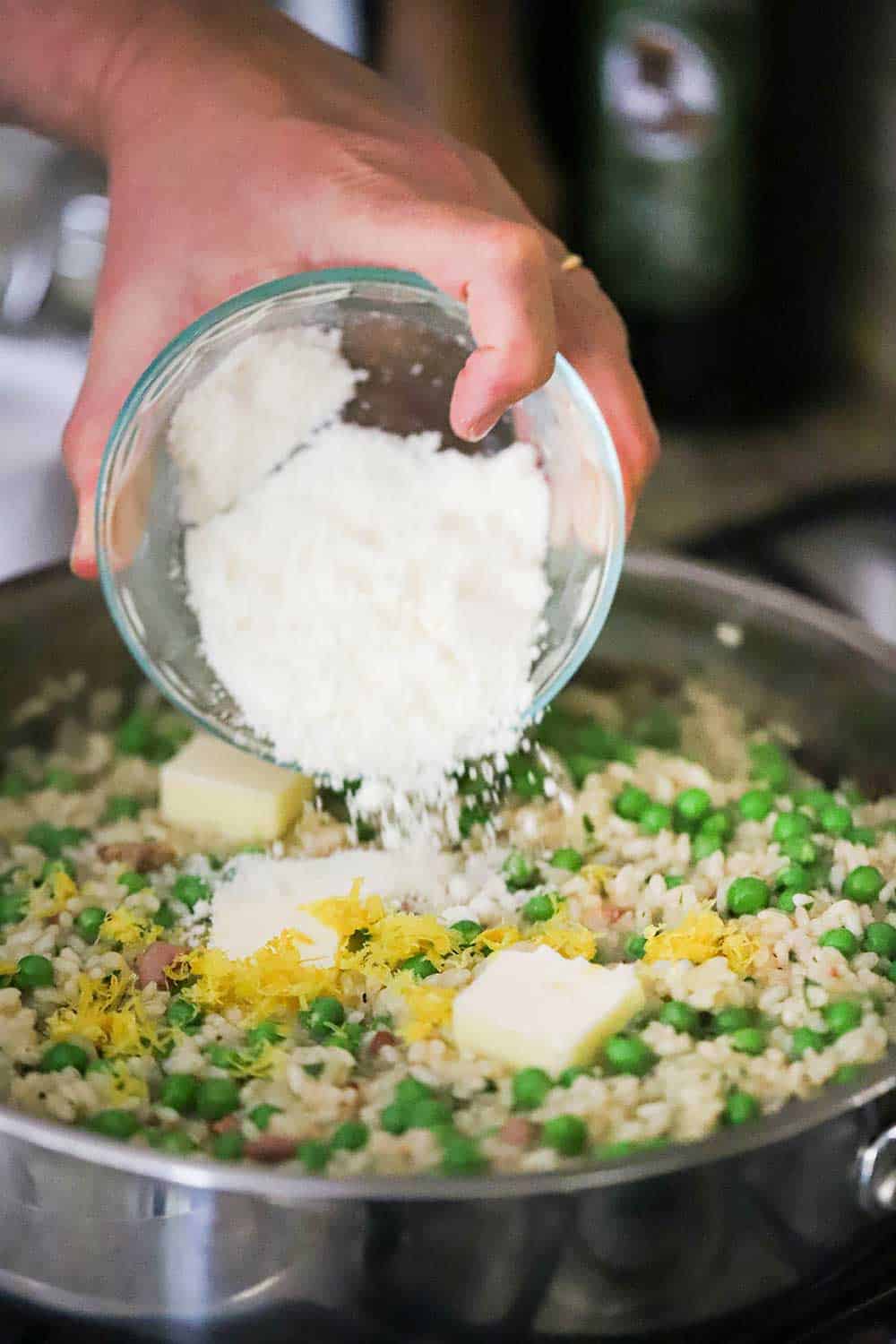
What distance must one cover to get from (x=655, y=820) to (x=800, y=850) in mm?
150

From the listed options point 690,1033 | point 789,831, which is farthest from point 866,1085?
point 789,831

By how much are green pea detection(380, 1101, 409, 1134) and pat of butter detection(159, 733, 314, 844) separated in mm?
462

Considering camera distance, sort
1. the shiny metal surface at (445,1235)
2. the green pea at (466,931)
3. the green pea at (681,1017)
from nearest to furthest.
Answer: the shiny metal surface at (445,1235)
the green pea at (681,1017)
the green pea at (466,931)

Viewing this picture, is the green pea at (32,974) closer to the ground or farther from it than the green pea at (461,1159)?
closer to the ground

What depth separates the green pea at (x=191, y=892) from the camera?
146 centimetres

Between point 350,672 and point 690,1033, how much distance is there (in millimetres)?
426

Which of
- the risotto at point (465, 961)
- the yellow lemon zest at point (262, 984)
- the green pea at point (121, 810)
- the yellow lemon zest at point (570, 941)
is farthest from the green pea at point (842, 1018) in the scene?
the green pea at point (121, 810)

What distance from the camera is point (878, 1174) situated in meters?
1.03

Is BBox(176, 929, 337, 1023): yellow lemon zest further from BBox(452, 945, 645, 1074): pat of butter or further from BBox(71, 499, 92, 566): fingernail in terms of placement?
BBox(71, 499, 92, 566): fingernail

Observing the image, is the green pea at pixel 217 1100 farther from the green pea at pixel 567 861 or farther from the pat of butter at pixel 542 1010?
the green pea at pixel 567 861

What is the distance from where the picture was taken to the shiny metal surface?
93cm

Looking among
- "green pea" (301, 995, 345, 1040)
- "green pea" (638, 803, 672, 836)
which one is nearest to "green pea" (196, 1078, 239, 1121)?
"green pea" (301, 995, 345, 1040)

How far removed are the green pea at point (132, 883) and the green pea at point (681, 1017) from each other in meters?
0.52

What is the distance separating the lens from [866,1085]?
1002mm
